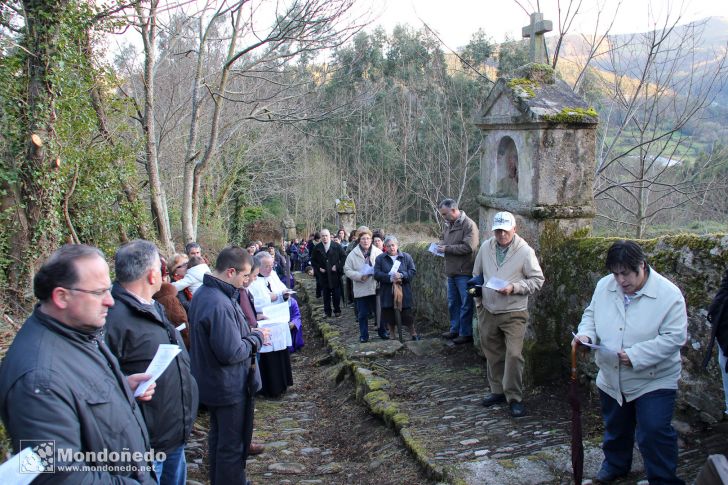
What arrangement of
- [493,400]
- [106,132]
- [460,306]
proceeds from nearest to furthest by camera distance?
[493,400] < [460,306] < [106,132]

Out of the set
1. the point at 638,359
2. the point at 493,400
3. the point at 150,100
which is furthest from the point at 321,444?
the point at 150,100

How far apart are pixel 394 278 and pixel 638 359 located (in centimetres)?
559

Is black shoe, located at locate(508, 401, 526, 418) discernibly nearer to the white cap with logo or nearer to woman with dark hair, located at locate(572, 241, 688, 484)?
woman with dark hair, located at locate(572, 241, 688, 484)

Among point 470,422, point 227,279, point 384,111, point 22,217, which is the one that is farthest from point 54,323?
point 384,111

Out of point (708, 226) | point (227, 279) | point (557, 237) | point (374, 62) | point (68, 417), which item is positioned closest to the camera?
point (68, 417)

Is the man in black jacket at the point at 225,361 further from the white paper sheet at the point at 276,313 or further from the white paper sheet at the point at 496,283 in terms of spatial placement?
the white paper sheet at the point at 496,283

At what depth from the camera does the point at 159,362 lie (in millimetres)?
3303

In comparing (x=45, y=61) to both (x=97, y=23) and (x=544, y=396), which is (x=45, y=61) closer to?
(x=97, y=23)

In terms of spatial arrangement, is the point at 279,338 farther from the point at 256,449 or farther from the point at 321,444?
the point at 256,449

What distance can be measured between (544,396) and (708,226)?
1474 centimetres

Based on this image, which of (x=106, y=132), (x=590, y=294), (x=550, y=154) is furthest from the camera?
(x=106, y=132)

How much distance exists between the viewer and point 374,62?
1355 inches

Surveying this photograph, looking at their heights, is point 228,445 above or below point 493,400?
above

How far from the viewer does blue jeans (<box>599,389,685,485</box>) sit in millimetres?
3770
